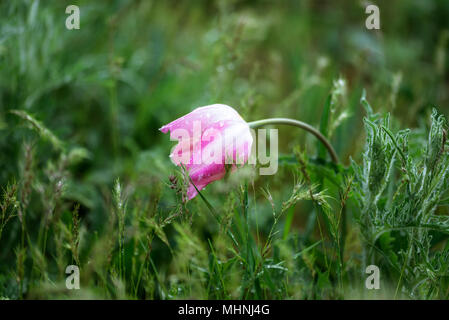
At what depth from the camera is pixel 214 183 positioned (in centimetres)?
125

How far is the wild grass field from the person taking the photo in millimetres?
747

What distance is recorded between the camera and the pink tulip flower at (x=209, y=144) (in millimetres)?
720

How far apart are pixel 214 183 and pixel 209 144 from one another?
1.74ft

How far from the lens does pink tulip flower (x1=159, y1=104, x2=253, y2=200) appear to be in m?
0.72

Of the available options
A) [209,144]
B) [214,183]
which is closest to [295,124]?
[209,144]

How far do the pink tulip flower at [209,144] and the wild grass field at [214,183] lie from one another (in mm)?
29

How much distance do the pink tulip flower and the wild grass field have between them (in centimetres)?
3

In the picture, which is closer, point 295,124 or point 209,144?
point 209,144

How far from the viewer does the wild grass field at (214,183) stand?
2.45ft

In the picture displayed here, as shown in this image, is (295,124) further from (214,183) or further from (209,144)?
(214,183)

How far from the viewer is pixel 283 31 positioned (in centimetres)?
251
